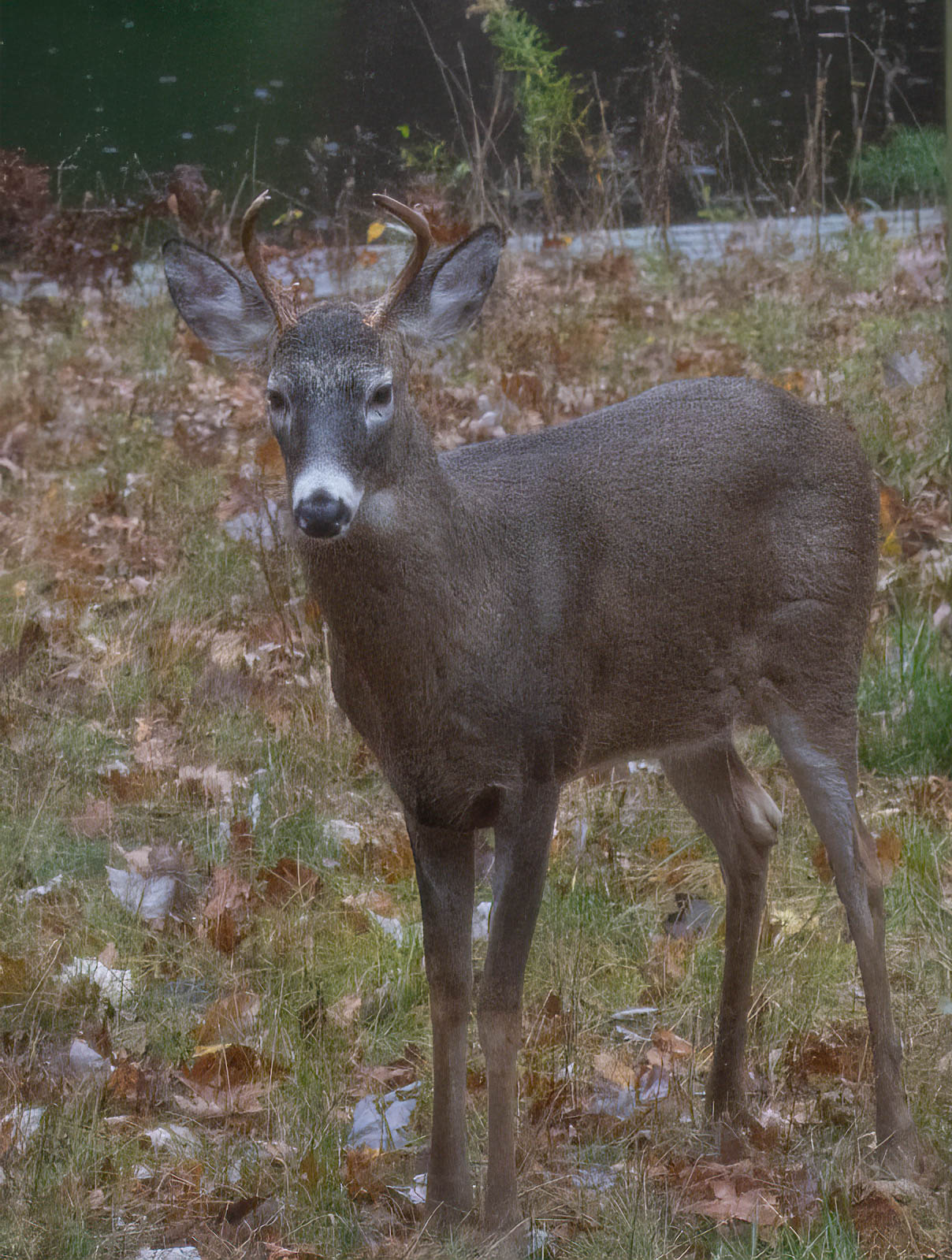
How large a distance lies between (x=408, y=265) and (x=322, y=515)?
0.53 m

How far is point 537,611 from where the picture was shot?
10.0 ft

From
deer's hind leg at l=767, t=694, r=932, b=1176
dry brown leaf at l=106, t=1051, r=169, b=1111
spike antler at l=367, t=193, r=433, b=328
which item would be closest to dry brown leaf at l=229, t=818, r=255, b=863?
dry brown leaf at l=106, t=1051, r=169, b=1111

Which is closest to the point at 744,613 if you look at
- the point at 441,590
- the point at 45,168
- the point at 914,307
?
the point at 441,590

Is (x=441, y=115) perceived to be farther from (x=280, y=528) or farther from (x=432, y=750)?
(x=280, y=528)

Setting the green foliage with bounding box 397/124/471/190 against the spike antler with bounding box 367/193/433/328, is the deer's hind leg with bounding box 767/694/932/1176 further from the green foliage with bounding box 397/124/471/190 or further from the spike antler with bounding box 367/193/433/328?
the green foliage with bounding box 397/124/471/190

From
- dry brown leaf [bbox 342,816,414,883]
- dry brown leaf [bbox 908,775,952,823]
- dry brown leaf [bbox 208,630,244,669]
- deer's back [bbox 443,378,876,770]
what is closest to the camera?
deer's back [bbox 443,378,876,770]

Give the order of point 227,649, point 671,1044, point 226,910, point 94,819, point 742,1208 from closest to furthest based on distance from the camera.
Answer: point 742,1208 < point 671,1044 < point 226,910 < point 94,819 < point 227,649

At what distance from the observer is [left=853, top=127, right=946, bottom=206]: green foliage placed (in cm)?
395

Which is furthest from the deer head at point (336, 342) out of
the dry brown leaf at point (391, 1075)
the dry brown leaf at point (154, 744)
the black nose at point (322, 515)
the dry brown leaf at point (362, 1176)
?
the dry brown leaf at point (154, 744)

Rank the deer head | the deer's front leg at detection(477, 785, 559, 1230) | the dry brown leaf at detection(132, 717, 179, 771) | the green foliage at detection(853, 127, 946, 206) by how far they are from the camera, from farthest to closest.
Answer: the dry brown leaf at detection(132, 717, 179, 771), the green foliage at detection(853, 127, 946, 206), the deer's front leg at detection(477, 785, 559, 1230), the deer head

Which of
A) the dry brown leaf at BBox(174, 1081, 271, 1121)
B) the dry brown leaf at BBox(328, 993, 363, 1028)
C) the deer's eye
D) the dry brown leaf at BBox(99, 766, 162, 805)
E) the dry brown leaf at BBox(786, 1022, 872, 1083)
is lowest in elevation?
the dry brown leaf at BBox(786, 1022, 872, 1083)

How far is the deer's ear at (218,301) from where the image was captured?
115 inches

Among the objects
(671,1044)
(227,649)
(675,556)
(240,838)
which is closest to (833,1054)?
(671,1044)

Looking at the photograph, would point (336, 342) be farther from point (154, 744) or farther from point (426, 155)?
point (154, 744)
